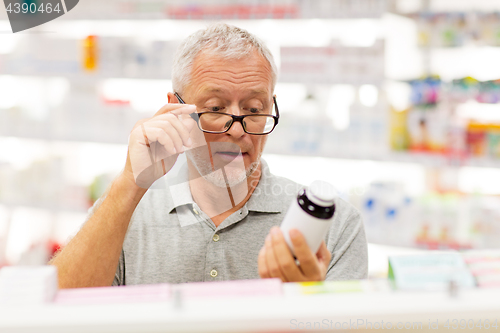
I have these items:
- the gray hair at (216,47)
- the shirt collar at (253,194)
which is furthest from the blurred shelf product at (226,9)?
the shirt collar at (253,194)

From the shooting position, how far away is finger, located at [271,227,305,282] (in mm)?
672

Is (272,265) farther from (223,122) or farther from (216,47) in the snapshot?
(216,47)

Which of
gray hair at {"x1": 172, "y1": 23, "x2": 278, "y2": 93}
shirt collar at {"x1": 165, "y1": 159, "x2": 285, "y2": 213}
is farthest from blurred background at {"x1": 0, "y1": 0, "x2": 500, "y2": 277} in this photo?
gray hair at {"x1": 172, "y1": 23, "x2": 278, "y2": 93}

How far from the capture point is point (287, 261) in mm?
676

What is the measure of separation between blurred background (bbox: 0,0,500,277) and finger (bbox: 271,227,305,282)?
1607 mm

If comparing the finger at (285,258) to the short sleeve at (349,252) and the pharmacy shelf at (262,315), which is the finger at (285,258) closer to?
the pharmacy shelf at (262,315)

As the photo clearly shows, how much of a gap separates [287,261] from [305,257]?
3cm

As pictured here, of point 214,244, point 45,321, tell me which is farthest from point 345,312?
point 214,244

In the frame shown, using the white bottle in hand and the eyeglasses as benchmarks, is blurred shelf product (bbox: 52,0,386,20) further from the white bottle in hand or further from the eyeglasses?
the white bottle in hand

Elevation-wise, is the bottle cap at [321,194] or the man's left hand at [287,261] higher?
the bottle cap at [321,194]

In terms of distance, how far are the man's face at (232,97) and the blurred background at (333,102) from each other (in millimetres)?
1098

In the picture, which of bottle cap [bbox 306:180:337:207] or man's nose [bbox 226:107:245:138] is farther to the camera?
man's nose [bbox 226:107:245:138]

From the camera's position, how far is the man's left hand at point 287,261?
659mm

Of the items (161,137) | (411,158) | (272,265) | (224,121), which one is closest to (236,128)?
(224,121)
